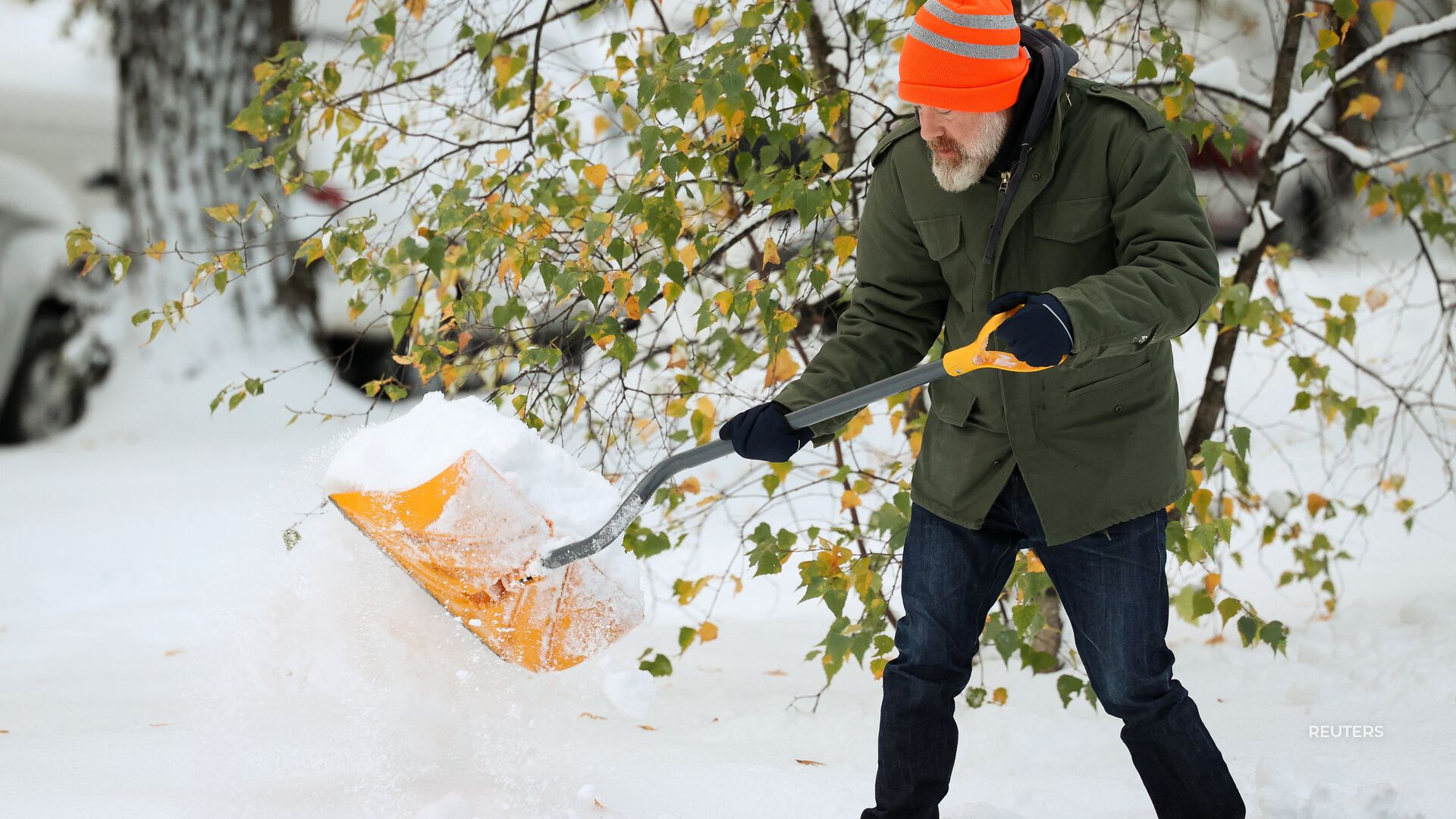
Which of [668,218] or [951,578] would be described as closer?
[951,578]

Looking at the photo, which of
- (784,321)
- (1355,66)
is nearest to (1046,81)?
(784,321)

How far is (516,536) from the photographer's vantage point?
7.57 feet

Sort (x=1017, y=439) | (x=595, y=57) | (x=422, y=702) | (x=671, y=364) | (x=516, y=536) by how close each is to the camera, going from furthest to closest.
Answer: (x=595, y=57), (x=671, y=364), (x=422, y=702), (x=516, y=536), (x=1017, y=439)

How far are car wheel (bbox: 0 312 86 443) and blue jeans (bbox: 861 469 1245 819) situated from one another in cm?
844

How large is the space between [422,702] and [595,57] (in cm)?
394

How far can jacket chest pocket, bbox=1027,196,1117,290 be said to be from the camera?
1980mm

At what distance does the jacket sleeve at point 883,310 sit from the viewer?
2.22 m

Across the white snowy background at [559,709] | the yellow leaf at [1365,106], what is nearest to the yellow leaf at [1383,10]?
the yellow leaf at [1365,106]

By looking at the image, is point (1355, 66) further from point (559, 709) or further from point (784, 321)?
point (559, 709)

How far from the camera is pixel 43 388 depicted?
893 cm

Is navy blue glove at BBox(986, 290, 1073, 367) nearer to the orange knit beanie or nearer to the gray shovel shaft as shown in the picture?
the gray shovel shaft

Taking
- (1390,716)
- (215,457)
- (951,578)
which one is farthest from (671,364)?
(215,457)

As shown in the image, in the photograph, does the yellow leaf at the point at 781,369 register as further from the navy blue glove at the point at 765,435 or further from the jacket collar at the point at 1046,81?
the jacket collar at the point at 1046,81

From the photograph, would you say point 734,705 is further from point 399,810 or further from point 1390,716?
point 1390,716
